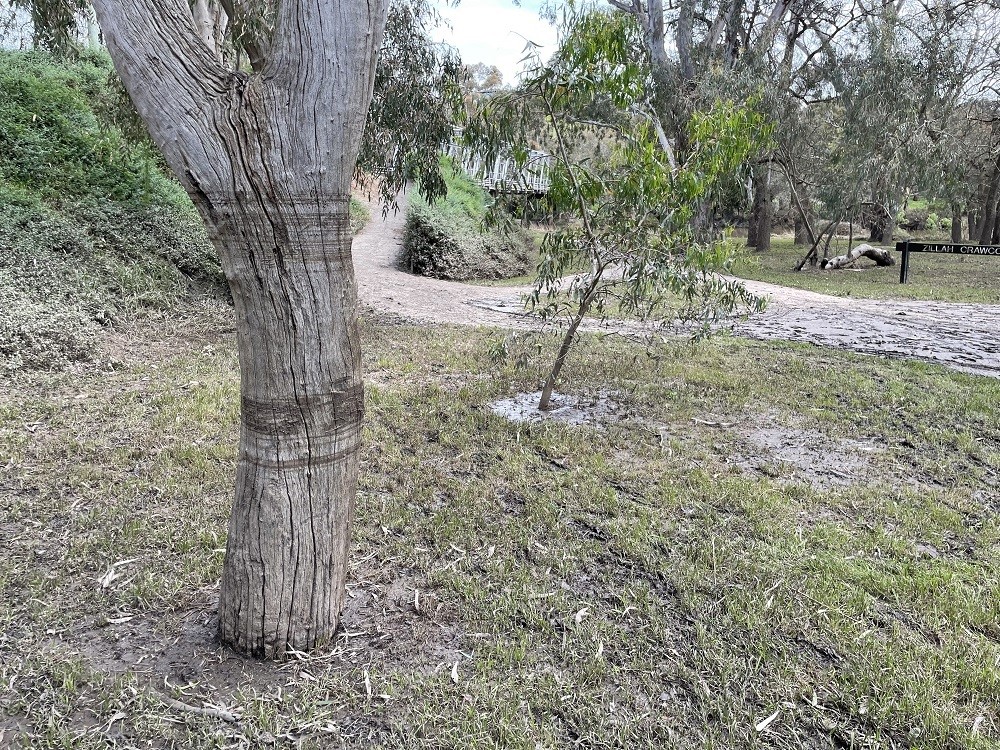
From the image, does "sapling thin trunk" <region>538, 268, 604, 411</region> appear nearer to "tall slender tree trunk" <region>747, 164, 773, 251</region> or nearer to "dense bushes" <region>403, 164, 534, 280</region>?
"dense bushes" <region>403, 164, 534, 280</region>

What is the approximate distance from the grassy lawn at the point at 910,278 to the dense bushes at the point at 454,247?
479cm

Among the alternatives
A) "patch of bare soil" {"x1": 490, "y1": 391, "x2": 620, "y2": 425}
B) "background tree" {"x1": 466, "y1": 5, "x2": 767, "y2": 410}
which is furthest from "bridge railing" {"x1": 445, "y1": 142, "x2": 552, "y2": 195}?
"patch of bare soil" {"x1": 490, "y1": 391, "x2": 620, "y2": 425}

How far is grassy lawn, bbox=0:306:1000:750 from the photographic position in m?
2.03

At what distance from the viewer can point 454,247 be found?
13219 millimetres

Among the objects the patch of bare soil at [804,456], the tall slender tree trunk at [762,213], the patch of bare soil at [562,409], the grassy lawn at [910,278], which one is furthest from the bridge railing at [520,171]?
the tall slender tree trunk at [762,213]

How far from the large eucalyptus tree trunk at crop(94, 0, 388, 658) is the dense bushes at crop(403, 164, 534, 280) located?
1055 centimetres

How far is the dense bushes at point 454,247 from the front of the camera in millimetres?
13008

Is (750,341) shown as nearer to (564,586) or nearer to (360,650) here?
(564,586)

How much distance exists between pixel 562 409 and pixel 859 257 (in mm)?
15252

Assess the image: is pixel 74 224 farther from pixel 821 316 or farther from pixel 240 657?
pixel 821 316

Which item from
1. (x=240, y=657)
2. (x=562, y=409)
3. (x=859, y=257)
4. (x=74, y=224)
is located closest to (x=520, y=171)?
(x=562, y=409)

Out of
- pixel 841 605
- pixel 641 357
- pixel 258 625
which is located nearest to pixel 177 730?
pixel 258 625

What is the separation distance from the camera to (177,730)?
1955 millimetres

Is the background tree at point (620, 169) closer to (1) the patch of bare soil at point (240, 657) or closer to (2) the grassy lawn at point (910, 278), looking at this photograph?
(1) the patch of bare soil at point (240, 657)
